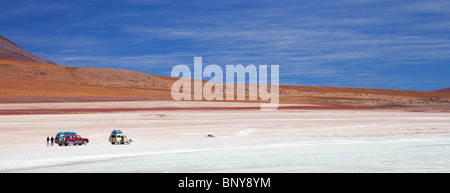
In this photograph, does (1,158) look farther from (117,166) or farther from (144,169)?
(144,169)

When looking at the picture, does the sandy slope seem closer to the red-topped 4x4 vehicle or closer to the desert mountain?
the red-topped 4x4 vehicle

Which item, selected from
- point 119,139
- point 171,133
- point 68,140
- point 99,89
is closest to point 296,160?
point 119,139

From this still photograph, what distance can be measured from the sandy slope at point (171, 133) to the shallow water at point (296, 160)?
1469mm

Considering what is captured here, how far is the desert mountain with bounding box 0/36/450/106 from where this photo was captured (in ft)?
253

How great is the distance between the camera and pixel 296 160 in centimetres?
2088

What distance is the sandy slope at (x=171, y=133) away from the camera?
78.5ft

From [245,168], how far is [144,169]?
3.60 m

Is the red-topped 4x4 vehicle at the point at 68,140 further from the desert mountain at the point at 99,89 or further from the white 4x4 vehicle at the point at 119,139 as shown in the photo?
the desert mountain at the point at 99,89

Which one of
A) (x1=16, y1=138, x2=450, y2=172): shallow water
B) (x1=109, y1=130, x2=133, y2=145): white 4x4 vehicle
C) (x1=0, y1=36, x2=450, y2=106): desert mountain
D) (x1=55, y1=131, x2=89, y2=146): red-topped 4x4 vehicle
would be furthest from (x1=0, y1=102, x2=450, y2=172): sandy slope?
(x1=0, y1=36, x2=450, y2=106): desert mountain

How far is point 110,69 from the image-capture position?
438 feet

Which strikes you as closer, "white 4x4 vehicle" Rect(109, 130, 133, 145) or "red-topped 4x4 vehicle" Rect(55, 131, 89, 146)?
"red-topped 4x4 vehicle" Rect(55, 131, 89, 146)

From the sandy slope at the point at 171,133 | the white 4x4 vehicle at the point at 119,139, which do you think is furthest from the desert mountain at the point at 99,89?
the white 4x4 vehicle at the point at 119,139

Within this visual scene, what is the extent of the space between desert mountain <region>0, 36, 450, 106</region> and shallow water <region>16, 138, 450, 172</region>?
49825mm
